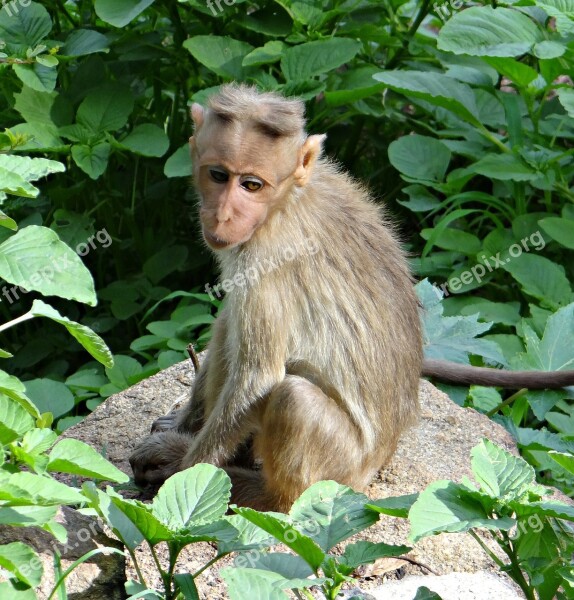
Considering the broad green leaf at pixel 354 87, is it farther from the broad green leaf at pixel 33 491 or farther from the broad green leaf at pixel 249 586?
the broad green leaf at pixel 249 586

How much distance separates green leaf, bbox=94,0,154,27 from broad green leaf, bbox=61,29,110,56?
0.30m

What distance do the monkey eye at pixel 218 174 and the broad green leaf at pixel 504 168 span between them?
2781 millimetres

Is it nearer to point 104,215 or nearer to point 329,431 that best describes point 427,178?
point 104,215

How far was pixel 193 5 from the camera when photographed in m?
7.04

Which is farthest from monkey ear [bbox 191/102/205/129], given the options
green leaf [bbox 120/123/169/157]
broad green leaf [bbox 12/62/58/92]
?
broad green leaf [bbox 12/62/58/92]

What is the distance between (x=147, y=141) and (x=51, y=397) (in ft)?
6.33

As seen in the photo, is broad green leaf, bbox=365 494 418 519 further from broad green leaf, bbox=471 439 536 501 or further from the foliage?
broad green leaf, bbox=471 439 536 501

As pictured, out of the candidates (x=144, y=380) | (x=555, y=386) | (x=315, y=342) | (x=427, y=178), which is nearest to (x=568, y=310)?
(x=555, y=386)

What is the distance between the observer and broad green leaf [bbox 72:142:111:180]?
6.54 meters

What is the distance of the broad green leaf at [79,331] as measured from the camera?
3605 millimetres

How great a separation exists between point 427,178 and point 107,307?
2555 millimetres

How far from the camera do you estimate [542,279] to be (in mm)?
6641

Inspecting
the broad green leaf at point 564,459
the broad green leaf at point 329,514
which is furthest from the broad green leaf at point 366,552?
the broad green leaf at point 564,459

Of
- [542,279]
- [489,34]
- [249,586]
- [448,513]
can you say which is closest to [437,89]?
[489,34]
